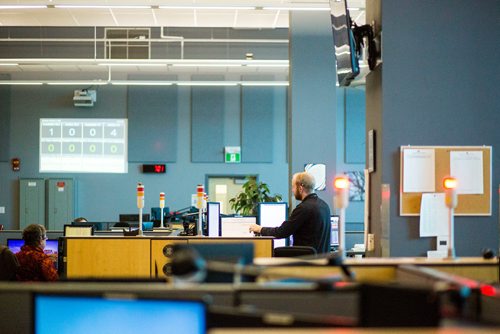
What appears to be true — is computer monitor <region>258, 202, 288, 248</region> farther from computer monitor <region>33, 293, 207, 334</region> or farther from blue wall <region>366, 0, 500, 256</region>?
computer monitor <region>33, 293, 207, 334</region>

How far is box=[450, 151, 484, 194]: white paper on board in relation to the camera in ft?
15.7

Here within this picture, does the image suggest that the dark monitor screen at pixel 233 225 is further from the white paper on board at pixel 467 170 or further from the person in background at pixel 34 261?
the white paper on board at pixel 467 170

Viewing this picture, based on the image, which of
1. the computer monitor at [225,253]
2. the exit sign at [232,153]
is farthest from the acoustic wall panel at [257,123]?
the computer monitor at [225,253]

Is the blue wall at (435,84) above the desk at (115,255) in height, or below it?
above

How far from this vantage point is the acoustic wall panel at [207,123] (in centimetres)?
1595

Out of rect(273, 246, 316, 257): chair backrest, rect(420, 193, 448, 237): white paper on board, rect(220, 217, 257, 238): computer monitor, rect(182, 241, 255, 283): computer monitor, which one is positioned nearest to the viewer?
rect(182, 241, 255, 283): computer monitor

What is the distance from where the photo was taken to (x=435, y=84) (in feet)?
15.9

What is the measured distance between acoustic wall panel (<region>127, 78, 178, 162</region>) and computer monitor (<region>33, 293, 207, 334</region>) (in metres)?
13.9

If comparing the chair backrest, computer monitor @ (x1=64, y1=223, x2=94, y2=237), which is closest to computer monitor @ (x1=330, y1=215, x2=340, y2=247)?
computer monitor @ (x1=64, y1=223, x2=94, y2=237)

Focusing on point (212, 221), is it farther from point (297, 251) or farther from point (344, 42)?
point (344, 42)

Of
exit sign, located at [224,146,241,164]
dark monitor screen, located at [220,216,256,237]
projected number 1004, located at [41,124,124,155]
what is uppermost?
projected number 1004, located at [41,124,124,155]

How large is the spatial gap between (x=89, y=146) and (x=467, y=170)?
12288mm

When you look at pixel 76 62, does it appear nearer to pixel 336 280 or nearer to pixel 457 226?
pixel 457 226

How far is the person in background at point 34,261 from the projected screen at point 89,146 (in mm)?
9948
